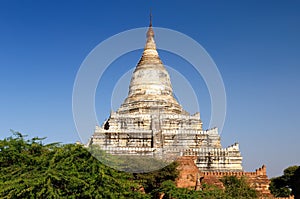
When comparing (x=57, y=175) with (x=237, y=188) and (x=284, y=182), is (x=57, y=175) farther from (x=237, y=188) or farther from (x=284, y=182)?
(x=284, y=182)

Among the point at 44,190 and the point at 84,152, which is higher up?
the point at 84,152

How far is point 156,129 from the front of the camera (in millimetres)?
41906

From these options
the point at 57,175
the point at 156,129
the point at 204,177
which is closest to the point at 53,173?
the point at 57,175

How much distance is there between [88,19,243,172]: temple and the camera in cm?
3756

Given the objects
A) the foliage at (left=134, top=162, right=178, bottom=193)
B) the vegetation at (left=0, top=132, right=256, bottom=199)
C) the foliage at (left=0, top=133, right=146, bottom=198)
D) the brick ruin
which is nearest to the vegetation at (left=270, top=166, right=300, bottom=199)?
the brick ruin

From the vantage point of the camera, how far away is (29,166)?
19906 millimetres

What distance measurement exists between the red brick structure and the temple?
2.85m

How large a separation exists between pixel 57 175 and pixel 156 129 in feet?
80.0

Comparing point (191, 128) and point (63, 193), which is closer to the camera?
point (63, 193)

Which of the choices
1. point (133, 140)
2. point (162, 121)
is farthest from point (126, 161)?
point (162, 121)

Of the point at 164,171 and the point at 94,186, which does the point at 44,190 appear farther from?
the point at 164,171

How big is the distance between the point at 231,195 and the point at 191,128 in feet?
64.2

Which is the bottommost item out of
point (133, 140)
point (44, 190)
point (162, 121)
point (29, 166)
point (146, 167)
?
point (44, 190)

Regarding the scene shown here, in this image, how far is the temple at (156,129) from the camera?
123ft
